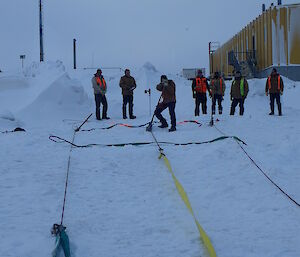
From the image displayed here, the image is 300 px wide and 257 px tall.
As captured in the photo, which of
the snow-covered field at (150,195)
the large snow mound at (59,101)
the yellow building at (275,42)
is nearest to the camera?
the snow-covered field at (150,195)

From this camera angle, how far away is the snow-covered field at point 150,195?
3.93 metres

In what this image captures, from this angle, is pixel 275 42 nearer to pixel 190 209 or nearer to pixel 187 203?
pixel 187 203

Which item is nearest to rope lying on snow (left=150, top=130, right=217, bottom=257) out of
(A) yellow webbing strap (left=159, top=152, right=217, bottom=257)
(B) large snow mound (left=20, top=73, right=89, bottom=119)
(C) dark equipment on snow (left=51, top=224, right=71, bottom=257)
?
(A) yellow webbing strap (left=159, top=152, right=217, bottom=257)

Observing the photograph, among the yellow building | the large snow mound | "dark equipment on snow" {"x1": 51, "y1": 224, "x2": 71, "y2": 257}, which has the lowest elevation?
"dark equipment on snow" {"x1": 51, "y1": 224, "x2": 71, "y2": 257}

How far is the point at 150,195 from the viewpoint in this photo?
536 centimetres

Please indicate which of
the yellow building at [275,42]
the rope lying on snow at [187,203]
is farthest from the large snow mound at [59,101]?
the yellow building at [275,42]

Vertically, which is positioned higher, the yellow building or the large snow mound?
the yellow building

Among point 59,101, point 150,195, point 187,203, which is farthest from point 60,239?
point 59,101

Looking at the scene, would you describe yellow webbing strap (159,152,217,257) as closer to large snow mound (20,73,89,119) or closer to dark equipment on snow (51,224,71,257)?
dark equipment on snow (51,224,71,257)

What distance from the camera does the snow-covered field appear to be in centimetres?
393

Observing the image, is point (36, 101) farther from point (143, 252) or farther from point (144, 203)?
point (143, 252)

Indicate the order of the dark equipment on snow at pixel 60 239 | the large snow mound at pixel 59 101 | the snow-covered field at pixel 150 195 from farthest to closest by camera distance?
the large snow mound at pixel 59 101, the snow-covered field at pixel 150 195, the dark equipment on snow at pixel 60 239

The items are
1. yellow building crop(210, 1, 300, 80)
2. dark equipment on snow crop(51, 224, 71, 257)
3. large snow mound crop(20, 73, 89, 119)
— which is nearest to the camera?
dark equipment on snow crop(51, 224, 71, 257)

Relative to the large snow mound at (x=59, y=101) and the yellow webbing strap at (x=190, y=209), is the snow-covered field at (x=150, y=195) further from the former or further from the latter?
the large snow mound at (x=59, y=101)
